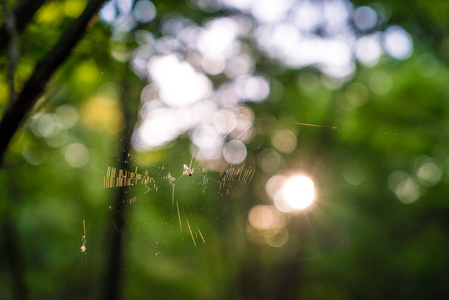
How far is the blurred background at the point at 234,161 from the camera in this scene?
265 cm

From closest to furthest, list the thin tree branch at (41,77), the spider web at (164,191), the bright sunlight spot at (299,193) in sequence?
the thin tree branch at (41,77) < the spider web at (164,191) < the bright sunlight spot at (299,193)

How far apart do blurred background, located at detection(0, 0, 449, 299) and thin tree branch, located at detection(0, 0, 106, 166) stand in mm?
86

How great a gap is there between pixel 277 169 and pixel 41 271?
9517 millimetres

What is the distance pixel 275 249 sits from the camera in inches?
512

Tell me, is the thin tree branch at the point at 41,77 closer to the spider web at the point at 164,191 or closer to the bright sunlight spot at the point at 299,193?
the spider web at the point at 164,191

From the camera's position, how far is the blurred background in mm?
2654

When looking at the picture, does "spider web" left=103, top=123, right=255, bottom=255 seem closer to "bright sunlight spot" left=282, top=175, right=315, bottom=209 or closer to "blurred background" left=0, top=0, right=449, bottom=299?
"blurred background" left=0, top=0, right=449, bottom=299

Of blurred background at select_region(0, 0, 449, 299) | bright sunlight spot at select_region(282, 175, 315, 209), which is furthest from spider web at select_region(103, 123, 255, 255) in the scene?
bright sunlight spot at select_region(282, 175, 315, 209)

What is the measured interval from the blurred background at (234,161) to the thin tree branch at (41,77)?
0.09 meters

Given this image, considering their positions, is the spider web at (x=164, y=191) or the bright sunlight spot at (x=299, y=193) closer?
the spider web at (x=164, y=191)

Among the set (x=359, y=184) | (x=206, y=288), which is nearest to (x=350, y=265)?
(x=359, y=184)

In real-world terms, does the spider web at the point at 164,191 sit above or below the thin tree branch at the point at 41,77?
below

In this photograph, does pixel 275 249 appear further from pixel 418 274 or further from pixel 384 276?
pixel 418 274

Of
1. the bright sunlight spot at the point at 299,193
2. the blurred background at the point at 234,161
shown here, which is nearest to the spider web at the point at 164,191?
the blurred background at the point at 234,161
